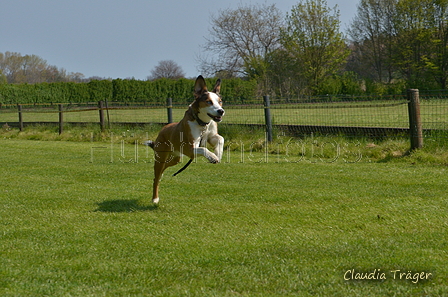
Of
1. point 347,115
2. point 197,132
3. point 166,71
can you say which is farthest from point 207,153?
point 166,71

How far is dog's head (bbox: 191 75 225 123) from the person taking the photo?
6145 mm

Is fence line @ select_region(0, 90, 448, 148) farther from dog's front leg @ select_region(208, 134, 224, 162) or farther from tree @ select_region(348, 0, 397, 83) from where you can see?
tree @ select_region(348, 0, 397, 83)

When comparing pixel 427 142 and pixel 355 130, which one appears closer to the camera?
pixel 427 142

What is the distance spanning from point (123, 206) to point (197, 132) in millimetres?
1699

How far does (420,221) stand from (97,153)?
1070 centimetres

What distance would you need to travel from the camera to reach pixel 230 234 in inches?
214

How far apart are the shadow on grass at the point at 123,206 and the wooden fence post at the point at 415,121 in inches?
264

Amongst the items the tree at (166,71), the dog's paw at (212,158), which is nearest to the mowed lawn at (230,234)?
the dog's paw at (212,158)

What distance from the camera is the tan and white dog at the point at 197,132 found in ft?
20.4

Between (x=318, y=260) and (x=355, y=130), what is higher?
(x=355, y=130)

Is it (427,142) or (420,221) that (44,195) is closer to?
(420,221)

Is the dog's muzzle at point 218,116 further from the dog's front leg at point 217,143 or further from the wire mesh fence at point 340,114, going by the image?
the wire mesh fence at point 340,114

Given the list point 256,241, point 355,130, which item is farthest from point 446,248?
point 355,130

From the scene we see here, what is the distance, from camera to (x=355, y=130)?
13195mm
